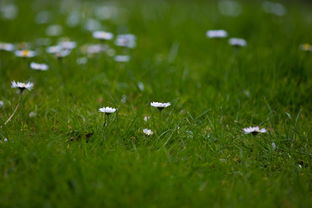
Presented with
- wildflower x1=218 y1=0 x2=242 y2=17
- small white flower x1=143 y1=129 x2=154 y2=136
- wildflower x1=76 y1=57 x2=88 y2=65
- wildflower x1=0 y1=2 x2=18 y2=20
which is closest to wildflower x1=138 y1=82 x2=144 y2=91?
wildflower x1=76 y1=57 x2=88 y2=65

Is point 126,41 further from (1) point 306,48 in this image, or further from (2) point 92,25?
(1) point 306,48

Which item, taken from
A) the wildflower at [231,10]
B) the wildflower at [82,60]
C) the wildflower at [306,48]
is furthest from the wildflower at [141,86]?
the wildflower at [231,10]

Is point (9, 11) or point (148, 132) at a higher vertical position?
point (9, 11)

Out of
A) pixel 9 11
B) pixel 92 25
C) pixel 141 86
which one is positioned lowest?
pixel 141 86

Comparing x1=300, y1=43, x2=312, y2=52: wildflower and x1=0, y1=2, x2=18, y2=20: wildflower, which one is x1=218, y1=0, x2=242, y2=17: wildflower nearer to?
x1=300, y1=43, x2=312, y2=52: wildflower

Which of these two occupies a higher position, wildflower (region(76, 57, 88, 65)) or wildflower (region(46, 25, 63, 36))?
wildflower (region(46, 25, 63, 36))

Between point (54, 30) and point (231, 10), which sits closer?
point (54, 30)

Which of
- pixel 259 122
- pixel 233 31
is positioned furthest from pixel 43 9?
pixel 259 122

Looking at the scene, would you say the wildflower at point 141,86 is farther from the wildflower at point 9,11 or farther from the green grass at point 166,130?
the wildflower at point 9,11

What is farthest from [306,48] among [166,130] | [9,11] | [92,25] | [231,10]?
[9,11]

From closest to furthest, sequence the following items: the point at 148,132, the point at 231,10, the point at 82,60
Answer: the point at 148,132, the point at 82,60, the point at 231,10
